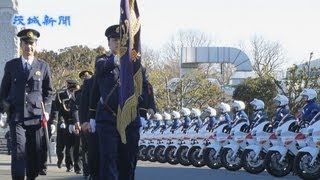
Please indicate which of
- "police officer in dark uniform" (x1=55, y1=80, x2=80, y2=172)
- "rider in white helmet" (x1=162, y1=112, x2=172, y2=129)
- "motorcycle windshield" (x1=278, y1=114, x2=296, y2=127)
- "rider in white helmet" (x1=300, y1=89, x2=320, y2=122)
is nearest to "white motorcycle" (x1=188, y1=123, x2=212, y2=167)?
"rider in white helmet" (x1=162, y1=112, x2=172, y2=129)

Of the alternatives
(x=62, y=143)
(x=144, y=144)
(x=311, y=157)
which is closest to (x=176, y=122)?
(x=144, y=144)

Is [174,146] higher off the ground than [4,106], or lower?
lower

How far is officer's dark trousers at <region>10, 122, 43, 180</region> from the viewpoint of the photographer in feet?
25.3

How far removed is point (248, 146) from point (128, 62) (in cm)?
952

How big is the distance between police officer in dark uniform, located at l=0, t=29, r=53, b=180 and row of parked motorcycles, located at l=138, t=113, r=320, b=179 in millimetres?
6402

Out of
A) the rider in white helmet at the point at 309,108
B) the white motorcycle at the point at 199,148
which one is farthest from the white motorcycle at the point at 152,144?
the rider in white helmet at the point at 309,108

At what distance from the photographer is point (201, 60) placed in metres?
56.3

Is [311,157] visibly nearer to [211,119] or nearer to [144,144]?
[211,119]

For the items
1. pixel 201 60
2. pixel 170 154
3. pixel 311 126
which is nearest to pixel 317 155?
pixel 311 126

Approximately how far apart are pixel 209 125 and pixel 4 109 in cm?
1155

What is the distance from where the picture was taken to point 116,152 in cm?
678

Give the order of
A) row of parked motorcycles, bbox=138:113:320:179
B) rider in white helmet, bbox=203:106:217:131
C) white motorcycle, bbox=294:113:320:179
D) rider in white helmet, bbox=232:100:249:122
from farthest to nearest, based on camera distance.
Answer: rider in white helmet, bbox=203:106:217:131 → rider in white helmet, bbox=232:100:249:122 → row of parked motorcycles, bbox=138:113:320:179 → white motorcycle, bbox=294:113:320:179

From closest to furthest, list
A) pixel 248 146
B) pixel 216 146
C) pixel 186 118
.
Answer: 1. pixel 248 146
2. pixel 216 146
3. pixel 186 118

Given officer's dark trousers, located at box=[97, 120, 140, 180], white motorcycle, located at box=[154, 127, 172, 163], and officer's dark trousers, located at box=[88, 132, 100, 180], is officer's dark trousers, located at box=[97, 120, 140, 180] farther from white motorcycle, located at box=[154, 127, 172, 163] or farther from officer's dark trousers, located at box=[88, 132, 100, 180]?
white motorcycle, located at box=[154, 127, 172, 163]
